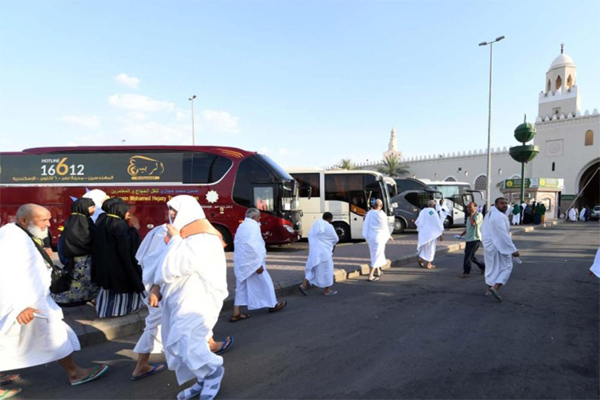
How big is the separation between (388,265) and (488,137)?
18.1m

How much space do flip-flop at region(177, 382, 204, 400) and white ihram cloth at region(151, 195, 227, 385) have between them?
0.30 feet

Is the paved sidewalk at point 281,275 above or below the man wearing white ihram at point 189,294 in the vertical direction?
below

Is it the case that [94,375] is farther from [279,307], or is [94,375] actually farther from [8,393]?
[279,307]

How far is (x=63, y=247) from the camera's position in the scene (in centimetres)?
426

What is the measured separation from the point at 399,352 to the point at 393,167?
155ft

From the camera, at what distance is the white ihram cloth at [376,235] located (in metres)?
7.33

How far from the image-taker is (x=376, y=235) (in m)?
7.36

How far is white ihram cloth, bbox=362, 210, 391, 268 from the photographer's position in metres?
7.33

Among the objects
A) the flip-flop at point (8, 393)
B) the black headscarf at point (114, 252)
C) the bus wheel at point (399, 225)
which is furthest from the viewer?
the bus wheel at point (399, 225)

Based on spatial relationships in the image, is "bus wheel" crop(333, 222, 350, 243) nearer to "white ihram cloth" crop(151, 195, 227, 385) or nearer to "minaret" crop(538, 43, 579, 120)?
"white ihram cloth" crop(151, 195, 227, 385)

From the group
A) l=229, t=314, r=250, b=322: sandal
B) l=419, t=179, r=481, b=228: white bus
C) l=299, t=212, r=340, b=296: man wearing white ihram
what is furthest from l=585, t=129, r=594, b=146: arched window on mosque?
l=229, t=314, r=250, b=322: sandal

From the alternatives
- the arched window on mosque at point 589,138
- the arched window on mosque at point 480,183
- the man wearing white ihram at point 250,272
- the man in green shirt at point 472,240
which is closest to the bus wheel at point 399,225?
the man in green shirt at point 472,240

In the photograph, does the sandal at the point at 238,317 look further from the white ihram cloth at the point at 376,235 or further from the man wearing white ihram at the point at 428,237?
the man wearing white ihram at the point at 428,237

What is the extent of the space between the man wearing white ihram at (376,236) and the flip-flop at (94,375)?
517 cm
